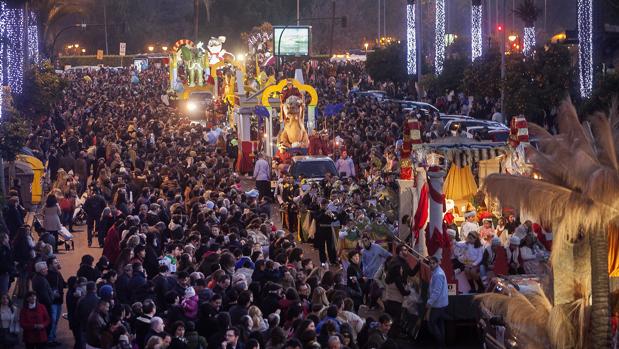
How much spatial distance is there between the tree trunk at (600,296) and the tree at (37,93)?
29.5m

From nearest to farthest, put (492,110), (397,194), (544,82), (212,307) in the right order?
(212,307) < (397,194) < (544,82) < (492,110)

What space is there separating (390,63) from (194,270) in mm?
50152

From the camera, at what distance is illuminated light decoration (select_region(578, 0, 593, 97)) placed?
37.8 meters

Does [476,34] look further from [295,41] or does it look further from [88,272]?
[88,272]

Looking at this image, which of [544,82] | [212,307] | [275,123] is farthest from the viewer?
[544,82]

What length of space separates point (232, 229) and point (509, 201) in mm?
8616

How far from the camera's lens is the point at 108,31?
123875mm

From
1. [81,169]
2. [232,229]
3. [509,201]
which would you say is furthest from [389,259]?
[81,169]

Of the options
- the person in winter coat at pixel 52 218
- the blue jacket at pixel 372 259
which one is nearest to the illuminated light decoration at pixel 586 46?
the person in winter coat at pixel 52 218

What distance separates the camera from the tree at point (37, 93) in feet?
130

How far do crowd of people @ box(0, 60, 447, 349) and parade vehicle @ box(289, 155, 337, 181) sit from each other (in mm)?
906

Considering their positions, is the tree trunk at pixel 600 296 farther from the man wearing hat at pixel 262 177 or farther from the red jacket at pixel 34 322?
the man wearing hat at pixel 262 177

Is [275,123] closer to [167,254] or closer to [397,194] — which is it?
[397,194]

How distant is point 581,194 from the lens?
35.4 ft
